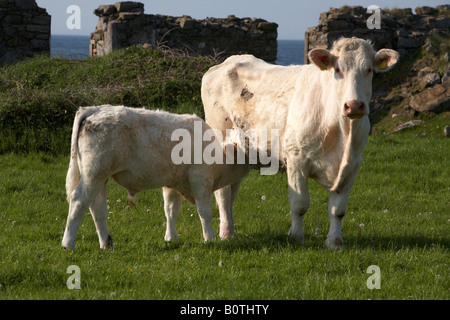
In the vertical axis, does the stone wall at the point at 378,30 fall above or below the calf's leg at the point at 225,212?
above

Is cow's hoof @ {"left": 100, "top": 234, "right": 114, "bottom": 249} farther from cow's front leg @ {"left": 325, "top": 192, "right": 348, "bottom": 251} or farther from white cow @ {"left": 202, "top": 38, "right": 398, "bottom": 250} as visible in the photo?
cow's front leg @ {"left": 325, "top": 192, "right": 348, "bottom": 251}

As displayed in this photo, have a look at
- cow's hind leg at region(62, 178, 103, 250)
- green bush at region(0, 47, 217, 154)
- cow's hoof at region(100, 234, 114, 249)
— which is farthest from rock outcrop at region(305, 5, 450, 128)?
cow's hind leg at region(62, 178, 103, 250)

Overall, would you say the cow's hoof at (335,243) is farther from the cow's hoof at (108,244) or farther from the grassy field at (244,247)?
the cow's hoof at (108,244)

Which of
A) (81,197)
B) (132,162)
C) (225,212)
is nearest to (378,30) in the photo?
(225,212)

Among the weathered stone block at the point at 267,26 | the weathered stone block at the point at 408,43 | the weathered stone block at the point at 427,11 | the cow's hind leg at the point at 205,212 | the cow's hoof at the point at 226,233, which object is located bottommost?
the cow's hoof at the point at 226,233

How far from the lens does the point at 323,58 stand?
6113 mm

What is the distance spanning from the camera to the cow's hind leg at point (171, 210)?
6906 millimetres

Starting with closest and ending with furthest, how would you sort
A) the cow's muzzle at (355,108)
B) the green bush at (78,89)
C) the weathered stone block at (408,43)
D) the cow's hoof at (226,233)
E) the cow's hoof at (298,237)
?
the cow's muzzle at (355,108)
the cow's hoof at (298,237)
the cow's hoof at (226,233)
the green bush at (78,89)
the weathered stone block at (408,43)

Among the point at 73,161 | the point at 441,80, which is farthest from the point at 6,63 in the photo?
the point at 73,161

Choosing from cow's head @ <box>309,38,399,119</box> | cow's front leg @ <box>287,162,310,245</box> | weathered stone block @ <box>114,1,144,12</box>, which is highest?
weathered stone block @ <box>114,1,144,12</box>

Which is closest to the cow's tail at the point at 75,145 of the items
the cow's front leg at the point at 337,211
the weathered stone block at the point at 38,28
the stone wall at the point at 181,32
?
the cow's front leg at the point at 337,211

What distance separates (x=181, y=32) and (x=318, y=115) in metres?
13.7

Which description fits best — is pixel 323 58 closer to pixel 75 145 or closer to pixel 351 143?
pixel 351 143

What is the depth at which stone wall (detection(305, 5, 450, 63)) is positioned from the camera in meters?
18.0
